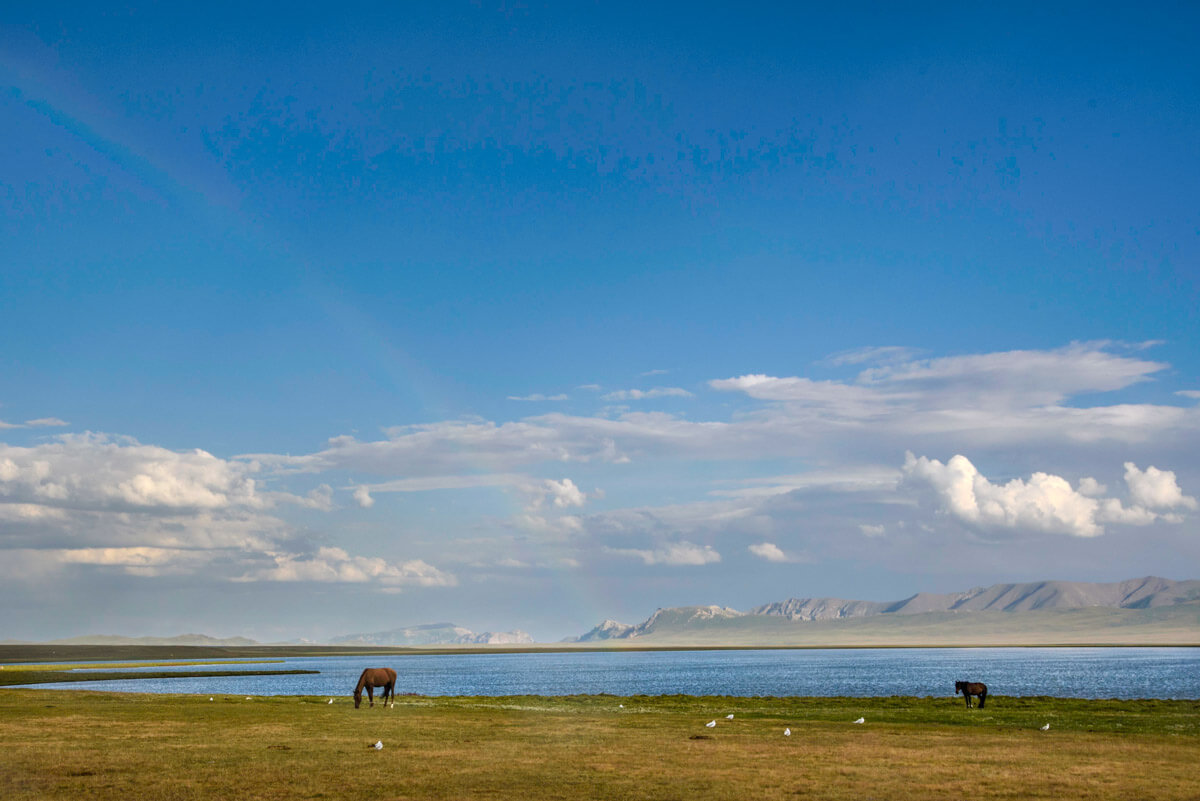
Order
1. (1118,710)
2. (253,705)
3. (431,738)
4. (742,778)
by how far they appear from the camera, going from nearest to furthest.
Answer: (742,778) → (431,738) → (1118,710) → (253,705)

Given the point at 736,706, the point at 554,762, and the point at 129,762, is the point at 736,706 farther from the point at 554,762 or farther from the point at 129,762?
the point at 129,762

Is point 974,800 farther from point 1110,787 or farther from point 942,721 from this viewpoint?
point 942,721

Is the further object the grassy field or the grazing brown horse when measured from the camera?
the grazing brown horse

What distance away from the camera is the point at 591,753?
97.8 ft

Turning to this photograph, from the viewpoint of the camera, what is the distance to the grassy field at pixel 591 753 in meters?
22.6

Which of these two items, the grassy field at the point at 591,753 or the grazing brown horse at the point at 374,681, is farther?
the grazing brown horse at the point at 374,681

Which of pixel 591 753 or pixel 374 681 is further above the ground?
pixel 591 753

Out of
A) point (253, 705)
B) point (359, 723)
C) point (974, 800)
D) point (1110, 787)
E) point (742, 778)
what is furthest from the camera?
→ point (253, 705)

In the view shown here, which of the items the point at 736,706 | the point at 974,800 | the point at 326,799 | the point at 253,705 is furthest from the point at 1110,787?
the point at 253,705

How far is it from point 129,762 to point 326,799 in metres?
9.23

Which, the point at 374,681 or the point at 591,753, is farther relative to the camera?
the point at 374,681

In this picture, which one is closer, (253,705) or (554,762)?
(554,762)

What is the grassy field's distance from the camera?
22.6 m

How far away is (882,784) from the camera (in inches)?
918
